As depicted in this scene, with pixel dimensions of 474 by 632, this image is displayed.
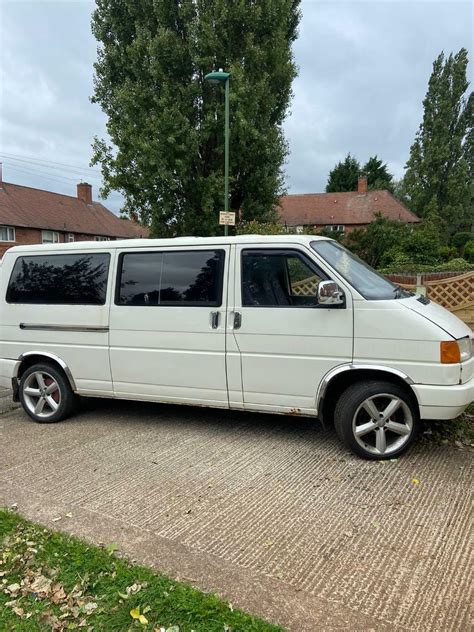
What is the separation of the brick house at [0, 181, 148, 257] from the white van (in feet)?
84.3

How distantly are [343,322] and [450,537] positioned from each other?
71.4 inches

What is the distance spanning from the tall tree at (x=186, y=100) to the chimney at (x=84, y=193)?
29444 mm

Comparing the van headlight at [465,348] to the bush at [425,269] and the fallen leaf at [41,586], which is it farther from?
the bush at [425,269]

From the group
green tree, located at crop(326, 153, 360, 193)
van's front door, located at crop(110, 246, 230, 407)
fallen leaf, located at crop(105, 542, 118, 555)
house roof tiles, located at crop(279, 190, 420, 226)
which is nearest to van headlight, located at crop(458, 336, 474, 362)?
van's front door, located at crop(110, 246, 230, 407)

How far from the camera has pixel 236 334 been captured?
4480 mm

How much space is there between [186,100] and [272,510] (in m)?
16.1

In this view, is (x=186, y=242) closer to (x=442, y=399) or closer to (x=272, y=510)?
(x=272, y=510)

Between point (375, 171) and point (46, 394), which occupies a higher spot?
point (375, 171)

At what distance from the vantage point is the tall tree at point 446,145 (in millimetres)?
37125

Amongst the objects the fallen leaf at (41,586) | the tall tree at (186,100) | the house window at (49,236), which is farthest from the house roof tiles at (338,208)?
the fallen leaf at (41,586)

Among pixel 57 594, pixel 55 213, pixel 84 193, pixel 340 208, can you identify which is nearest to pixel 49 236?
pixel 55 213

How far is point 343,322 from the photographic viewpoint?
411cm

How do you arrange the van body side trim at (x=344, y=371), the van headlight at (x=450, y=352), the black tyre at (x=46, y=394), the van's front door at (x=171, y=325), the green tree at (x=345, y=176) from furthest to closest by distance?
the green tree at (x=345, y=176) → the black tyre at (x=46, y=394) → the van's front door at (x=171, y=325) → the van body side trim at (x=344, y=371) → the van headlight at (x=450, y=352)

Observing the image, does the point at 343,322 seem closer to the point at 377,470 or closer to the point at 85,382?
the point at 377,470
